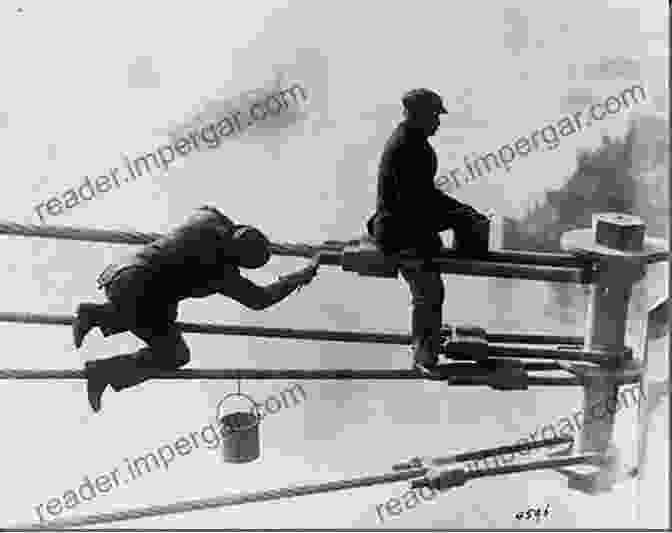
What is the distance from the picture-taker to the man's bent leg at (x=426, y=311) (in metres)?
4.88

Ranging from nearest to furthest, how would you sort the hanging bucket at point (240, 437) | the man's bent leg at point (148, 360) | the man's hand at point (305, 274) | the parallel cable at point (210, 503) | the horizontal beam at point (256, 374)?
the horizontal beam at point (256, 374) < the parallel cable at point (210, 503) < the man's bent leg at point (148, 360) < the man's hand at point (305, 274) < the hanging bucket at point (240, 437)

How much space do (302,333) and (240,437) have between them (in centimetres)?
153

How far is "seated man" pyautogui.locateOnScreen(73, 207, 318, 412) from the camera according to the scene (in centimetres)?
467

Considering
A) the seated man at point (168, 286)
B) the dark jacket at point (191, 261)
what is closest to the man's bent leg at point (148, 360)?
the seated man at point (168, 286)

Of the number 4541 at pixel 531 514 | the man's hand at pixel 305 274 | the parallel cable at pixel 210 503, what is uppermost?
the man's hand at pixel 305 274

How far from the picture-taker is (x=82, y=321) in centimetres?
455

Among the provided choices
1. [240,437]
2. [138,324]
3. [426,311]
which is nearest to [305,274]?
[426,311]

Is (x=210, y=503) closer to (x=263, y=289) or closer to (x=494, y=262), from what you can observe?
(x=263, y=289)

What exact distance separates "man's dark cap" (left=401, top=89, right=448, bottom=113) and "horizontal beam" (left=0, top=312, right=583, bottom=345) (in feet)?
4.63

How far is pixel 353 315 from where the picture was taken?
563 inches

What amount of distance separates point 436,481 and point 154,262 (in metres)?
2.14

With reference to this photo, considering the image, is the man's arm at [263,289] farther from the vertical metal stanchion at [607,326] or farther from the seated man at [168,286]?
the vertical metal stanchion at [607,326]

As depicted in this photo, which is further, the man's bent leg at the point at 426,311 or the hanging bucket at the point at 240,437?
the hanging bucket at the point at 240,437

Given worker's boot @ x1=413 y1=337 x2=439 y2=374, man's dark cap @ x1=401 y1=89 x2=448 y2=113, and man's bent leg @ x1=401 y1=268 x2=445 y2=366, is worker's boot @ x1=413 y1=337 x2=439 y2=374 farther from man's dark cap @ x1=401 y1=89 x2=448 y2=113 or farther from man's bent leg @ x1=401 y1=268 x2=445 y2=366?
man's dark cap @ x1=401 y1=89 x2=448 y2=113
